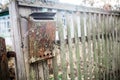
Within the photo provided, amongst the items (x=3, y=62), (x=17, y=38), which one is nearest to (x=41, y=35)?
(x=17, y=38)

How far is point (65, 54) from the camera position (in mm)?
2096

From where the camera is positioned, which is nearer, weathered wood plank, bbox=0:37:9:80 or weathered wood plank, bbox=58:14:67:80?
weathered wood plank, bbox=0:37:9:80

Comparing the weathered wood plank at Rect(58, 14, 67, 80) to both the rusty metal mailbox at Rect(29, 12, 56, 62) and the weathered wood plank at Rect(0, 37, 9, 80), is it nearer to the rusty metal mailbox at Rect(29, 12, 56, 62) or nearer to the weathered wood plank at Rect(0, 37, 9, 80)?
the rusty metal mailbox at Rect(29, 12, 56, 62)

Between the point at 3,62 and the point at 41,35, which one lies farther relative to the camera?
the point at 41,35

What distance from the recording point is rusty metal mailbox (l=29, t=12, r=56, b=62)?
62.4 inches

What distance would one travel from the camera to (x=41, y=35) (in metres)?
1.66

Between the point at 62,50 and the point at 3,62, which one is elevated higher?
the point at 3,62

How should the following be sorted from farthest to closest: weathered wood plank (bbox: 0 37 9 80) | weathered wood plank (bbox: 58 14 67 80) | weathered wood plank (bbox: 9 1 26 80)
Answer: weathered wood plank (bbox: 58 14 67 80) < weathered wood plank (bbox: 9 1 26 80) < weathered wood plank (bbox: 0 37 9 80)

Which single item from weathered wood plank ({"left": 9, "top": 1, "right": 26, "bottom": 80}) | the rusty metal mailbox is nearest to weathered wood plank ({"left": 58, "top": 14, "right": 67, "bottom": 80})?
Result: the rusty metal mailbox

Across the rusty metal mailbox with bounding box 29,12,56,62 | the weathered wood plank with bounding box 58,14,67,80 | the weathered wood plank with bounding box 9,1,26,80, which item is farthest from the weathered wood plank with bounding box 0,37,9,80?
the weathered wood plank with bounding box 58,14,67,80

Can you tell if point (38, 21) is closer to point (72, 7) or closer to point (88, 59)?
point (72, 7)

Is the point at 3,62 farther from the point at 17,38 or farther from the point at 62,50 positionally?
the point at 62,50

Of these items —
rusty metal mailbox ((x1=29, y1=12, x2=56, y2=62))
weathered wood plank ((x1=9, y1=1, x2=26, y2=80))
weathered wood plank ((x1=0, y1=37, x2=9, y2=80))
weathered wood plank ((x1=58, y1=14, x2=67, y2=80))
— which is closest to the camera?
weathered wood plank ((x1=0, y1=37, x2=9, y2=80))

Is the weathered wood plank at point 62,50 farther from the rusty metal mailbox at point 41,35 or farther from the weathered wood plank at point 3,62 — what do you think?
the weathered wood plank at point 3,62
